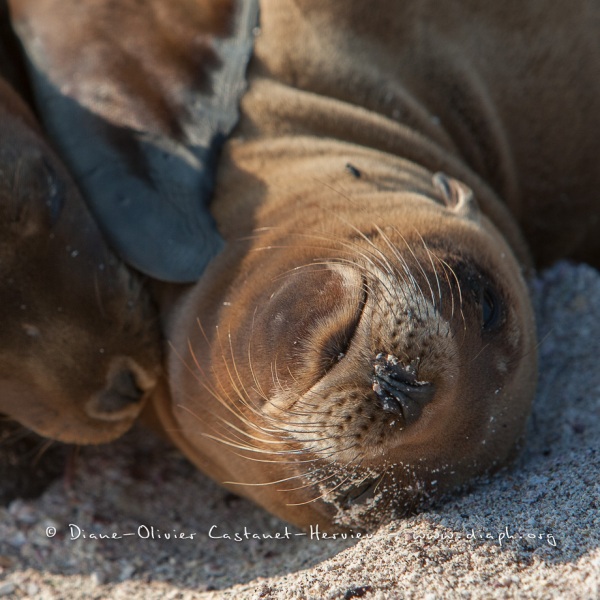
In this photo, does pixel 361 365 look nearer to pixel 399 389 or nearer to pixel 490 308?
pixel 399 389

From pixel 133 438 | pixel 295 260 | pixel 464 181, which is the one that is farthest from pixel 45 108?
pixel 464 181

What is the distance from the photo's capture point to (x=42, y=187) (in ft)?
10.8

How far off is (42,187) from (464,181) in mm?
2030

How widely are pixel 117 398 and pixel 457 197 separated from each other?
1658mm

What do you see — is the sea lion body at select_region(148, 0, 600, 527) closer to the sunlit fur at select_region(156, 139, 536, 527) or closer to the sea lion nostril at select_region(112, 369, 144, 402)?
the sunlit fur at select_region(156, 139, 536, 527)

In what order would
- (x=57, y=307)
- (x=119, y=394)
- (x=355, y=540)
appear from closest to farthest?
(x=355, y=540), (x=57, y=307), (x=119, y=394)

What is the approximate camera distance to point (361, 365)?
8.54ft

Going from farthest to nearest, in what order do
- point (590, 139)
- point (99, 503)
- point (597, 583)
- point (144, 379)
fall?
1. point (590, 139)
2. point (99, 503)
3. point (144, 379)
4. point (597, 583)

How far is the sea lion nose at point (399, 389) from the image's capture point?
101 inches

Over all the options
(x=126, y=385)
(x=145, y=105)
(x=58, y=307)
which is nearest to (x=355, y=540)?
(x=126, y=385)

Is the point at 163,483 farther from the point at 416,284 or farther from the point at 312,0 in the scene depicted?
the point at 312,0

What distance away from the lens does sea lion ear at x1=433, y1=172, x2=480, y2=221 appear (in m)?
3.56

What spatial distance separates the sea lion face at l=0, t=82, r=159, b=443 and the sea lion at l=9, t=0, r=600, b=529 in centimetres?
23

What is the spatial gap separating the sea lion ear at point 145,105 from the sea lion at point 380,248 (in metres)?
0.09
